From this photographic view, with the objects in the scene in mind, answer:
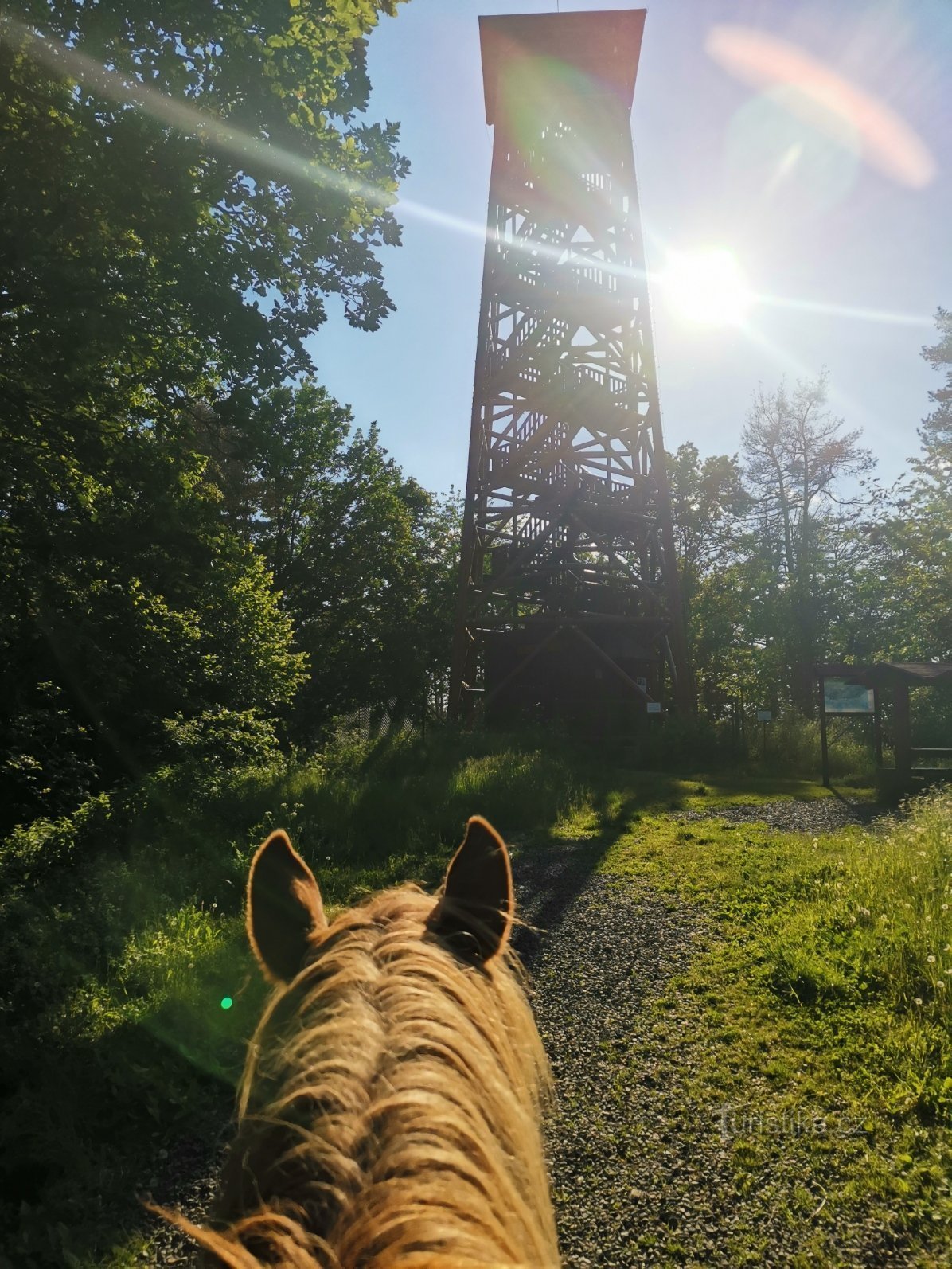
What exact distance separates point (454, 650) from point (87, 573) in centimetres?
876

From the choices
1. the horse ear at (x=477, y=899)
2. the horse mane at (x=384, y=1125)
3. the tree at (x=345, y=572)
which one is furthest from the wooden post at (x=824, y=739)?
the tree at (x=345, y=572)

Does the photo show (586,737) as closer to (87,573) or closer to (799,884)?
(799,884)

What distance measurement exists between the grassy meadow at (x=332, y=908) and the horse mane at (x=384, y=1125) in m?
1.08

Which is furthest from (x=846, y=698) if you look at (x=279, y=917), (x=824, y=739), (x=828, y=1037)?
(x=279, y=917)

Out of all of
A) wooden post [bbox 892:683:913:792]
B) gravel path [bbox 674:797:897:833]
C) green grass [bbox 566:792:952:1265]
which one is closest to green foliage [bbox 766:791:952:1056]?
green grass [bbox 566:792:952:1265]

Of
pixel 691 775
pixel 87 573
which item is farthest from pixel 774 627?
pixel 87 573

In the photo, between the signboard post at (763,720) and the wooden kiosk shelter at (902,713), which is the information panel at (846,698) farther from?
the signboard post at (763,720)

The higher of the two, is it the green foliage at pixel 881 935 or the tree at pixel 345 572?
the tree at pixel 345 572

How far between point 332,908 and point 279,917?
2.30 meters

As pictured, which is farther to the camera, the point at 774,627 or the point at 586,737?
the point at 774,627

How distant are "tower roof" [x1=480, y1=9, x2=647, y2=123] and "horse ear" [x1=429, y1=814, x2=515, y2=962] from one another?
18793mm

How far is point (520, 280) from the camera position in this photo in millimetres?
15312

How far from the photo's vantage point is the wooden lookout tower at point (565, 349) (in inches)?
605

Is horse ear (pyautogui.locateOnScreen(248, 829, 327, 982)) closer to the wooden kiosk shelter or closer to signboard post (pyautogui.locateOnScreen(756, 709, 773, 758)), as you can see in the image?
the wooden kiosk shelter
